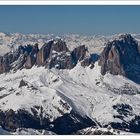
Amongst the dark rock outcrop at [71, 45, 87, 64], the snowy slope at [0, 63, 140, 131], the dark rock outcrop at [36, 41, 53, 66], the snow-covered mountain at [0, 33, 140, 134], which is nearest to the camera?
the snow-covered mountain at [0, 33, 140, 134]

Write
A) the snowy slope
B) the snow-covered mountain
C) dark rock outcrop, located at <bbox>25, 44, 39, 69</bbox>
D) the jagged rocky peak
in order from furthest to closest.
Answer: dark rock outcrop, located at <bbox>25, 44, 39, 69</bbox> < the jagged rocky peak < the snowy slope < the snow-covered mountain

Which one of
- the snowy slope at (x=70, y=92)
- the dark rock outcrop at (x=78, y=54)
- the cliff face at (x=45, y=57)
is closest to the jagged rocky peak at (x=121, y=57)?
the snowy slope at (x=70, y=92)

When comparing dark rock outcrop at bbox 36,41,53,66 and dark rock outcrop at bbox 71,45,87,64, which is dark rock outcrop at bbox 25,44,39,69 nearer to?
dark rock outcrop at bbox 36,41,53,66

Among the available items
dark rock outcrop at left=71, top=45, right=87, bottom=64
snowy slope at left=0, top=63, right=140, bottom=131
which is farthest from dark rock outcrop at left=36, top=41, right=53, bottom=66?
dark rock outcrop at left=71, top=45, right=87, bottom=64

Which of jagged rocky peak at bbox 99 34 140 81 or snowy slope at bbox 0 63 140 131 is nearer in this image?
snowy slope at bbox 0 63 140 131

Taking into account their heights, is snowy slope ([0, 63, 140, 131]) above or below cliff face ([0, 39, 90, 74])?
below

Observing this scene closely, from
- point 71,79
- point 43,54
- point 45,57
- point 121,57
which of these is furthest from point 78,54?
point 121,57

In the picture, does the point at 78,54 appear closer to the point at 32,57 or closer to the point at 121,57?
the point at 121,57

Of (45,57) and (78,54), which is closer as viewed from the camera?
(45,57)
